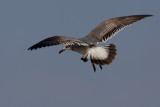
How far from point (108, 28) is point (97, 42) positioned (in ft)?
2.84

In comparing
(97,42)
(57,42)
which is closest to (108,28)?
(97,42)

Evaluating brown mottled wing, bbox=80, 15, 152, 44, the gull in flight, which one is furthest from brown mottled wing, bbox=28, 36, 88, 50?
brown mottled wing, bbox=80, 15, 152, 44

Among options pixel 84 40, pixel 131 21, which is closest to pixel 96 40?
pixel 84 40

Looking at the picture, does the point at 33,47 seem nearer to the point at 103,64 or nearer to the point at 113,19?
the point at 103,64

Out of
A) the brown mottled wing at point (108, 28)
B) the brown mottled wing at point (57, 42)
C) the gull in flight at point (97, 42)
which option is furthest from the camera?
the brown mottled wing at point (108, 28)

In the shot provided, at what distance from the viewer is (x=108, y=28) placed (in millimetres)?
14641

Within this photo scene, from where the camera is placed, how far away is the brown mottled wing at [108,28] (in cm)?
1417

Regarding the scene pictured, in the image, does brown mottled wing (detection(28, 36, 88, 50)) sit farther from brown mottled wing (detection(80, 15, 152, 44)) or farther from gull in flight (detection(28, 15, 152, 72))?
brown mottled wing (detection(80, 15, 152, 44))

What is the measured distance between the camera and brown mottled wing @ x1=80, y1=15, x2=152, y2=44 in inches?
558

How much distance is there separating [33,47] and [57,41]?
608mm

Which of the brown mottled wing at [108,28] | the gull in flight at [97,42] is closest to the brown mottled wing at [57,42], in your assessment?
the gull in flight at [97,42]

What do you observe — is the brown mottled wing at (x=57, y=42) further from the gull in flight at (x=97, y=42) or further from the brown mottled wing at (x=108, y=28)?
the brown mottled wing at (x=108, y=28)

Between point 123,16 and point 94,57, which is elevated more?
point 123,16

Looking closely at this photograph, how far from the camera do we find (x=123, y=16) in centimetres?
1526
